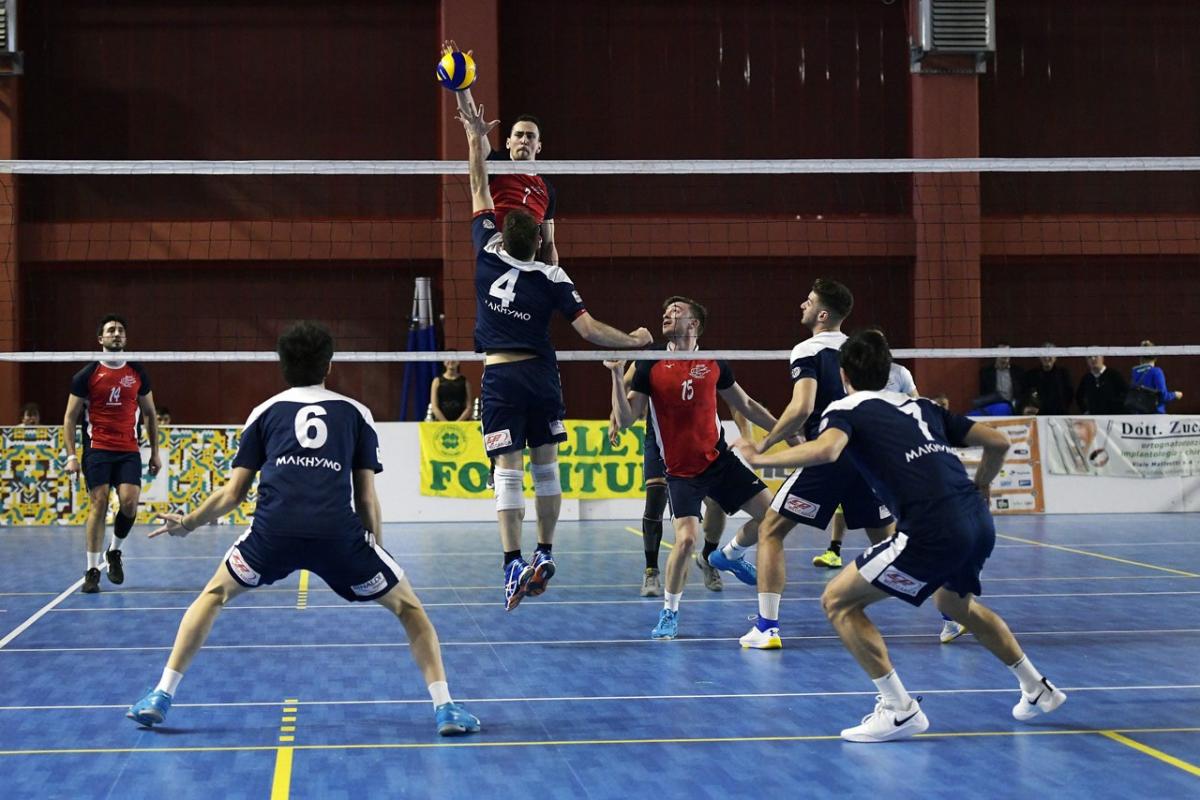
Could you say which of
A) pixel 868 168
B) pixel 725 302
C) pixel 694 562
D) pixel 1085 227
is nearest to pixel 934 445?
pixel 868 168

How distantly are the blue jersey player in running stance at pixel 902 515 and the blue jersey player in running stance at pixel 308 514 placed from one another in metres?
1.51

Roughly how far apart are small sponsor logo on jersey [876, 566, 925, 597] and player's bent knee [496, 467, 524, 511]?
241 centimetres

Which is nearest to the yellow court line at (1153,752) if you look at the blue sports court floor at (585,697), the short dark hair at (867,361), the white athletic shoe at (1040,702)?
the blue sports court floor at (585,697)

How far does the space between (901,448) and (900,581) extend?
1.69 ft

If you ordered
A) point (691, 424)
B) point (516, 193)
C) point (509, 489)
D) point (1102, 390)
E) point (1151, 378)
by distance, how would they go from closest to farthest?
1. point (509, 489)
2. point (516, 193)
3. point (691, 424)
4. point (1102, 390)
5. point (1151, 378)

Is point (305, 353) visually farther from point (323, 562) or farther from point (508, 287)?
point (508, 287)

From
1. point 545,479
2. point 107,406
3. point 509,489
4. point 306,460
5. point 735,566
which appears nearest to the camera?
point 306,460

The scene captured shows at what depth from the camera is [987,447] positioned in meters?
5.14

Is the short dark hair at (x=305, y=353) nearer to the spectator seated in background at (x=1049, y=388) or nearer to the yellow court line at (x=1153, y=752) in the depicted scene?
the yellow court line at (x=1153, y=752)

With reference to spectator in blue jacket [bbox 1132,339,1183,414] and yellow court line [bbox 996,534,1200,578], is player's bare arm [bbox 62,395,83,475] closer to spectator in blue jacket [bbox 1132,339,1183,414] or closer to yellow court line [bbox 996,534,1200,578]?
yellow court line [bbox 996,534,1200,578]

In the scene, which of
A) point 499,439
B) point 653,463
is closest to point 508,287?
point 499,439

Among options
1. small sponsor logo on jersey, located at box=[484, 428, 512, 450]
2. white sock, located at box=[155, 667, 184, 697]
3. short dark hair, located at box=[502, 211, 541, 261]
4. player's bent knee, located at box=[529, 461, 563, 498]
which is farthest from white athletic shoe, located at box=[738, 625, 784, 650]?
white sock, located at box=[155, 667, 184, 697]

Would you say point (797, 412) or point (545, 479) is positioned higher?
point (797, 412)

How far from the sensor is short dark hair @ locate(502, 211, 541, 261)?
6570mm
